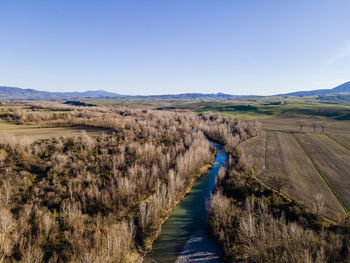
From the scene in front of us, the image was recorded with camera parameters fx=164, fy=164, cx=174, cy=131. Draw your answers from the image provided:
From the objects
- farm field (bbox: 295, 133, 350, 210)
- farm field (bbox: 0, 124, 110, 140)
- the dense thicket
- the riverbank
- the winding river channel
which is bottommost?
the winding river channel

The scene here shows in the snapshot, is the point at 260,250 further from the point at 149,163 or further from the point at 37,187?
the point at 37,187

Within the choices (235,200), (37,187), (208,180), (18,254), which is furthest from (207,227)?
(37,187)

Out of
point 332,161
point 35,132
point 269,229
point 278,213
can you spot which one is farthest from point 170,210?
point 35,132

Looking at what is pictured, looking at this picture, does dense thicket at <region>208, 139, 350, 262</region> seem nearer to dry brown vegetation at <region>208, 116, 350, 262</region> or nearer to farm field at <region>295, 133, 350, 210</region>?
dry brown vegetation at <region>208, 116, 350, 262</region>

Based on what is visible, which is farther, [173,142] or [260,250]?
[173,142]

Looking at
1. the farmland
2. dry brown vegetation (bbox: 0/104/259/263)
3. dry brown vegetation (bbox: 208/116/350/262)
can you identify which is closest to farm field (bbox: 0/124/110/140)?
dry brown vegetation (bbox: 0/104/259/263)

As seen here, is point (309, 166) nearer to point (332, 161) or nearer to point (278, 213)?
point (332, 161)
